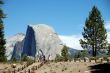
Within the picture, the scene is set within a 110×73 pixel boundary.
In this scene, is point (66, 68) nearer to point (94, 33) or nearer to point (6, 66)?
point (6, 66)

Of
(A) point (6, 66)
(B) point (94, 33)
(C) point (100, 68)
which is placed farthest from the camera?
(B) point (94, 33)

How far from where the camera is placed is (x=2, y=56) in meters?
81.8

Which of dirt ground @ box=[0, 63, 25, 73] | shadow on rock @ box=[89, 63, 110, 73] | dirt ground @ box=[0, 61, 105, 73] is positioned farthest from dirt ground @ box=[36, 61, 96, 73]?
dirt ground @ box=[0, 63, 25, 73]

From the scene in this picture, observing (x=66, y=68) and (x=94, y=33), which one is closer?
(x=66, y=68)

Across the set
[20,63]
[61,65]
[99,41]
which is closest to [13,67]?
[20,63]

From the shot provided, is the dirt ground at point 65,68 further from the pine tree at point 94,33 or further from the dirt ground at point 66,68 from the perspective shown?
the pine tree at point 94,33

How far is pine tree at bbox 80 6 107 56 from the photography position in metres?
80.9

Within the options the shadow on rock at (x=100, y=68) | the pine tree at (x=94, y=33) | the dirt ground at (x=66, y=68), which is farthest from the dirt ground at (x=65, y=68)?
the pine tree at (x=94, y=33)


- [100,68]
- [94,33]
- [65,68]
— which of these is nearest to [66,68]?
[65,68]

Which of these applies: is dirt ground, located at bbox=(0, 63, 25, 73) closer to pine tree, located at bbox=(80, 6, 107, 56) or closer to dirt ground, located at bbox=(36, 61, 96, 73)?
dirt ground, located at bbox=(36, 61, 96, 73)

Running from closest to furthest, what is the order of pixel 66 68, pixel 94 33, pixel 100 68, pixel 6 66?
pixel 100 68 < pixel 66 68 < pixel 6 66 < pixel 94 33

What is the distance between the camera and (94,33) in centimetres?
8162

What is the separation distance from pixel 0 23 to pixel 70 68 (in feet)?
47.2

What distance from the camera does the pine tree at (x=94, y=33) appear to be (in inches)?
3184
